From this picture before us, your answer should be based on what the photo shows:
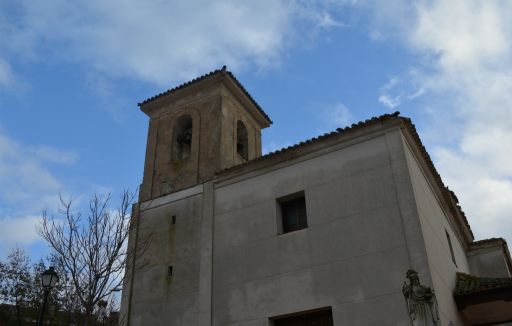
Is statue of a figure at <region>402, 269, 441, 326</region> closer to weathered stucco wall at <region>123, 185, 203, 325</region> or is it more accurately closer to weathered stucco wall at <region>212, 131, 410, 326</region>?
weathered stucco wall at <region>212, 131, 410, 326</region>

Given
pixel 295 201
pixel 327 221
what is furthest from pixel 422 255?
pixel 295 201

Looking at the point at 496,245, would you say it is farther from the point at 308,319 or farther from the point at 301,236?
the point at 308,319

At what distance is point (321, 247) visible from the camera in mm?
11023

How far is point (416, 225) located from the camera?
10133mm

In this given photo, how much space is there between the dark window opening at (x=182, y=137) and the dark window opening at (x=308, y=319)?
22.0 feet

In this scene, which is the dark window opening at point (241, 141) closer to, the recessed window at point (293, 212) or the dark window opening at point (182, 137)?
the dark window opening at point (182, 137)

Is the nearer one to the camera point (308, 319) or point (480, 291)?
point (308, 319)

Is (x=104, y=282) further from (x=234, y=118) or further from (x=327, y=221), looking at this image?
(x=234, y=118)

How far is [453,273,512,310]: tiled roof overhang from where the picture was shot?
10.9 metres

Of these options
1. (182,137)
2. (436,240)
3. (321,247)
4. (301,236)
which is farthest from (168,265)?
(436,240)

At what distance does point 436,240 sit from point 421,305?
4.00 metres

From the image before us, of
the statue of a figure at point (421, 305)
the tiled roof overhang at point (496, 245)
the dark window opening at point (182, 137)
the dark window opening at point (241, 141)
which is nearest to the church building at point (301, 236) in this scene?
the statue of a figure at point (421, 305)

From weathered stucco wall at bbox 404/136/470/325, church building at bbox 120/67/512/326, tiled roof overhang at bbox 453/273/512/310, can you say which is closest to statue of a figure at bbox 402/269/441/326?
church building at bbox 120/67/512/326

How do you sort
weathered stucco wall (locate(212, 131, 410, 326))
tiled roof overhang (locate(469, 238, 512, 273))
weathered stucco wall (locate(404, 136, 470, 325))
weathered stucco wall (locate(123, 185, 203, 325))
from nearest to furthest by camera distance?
weathered stucco wall (locate(212, 131, 410, 326))
weathered stucco wall (locate(404, 136, 470, 325))
weathered stucco wall (locate(123, 185, 203, 325))
tiled roof overhang (locate(469, 238, 512, 273))
